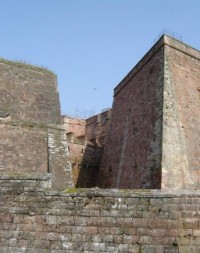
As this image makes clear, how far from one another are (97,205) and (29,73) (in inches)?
626

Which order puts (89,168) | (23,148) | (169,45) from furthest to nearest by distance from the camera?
(89,168)
(169,45)
(23,148)

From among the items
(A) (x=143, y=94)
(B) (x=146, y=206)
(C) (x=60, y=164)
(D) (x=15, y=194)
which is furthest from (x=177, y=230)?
(A) (x=143, y=94)

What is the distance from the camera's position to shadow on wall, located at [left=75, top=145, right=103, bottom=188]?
79.4 ft

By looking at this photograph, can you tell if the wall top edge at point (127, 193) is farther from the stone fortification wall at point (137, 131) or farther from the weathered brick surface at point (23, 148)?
the weathered brick surface at point (23, 148)

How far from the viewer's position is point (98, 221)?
22.9 feet

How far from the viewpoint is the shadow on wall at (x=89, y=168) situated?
2420 centimetres

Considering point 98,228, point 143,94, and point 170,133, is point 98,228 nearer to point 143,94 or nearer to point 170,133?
point 170,133

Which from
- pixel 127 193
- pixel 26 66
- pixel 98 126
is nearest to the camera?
pixel 127 193

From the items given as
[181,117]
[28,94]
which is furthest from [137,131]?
[28,94]

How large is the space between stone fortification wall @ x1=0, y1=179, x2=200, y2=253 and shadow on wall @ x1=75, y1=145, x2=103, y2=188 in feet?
54.4

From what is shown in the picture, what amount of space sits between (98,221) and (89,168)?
17835 mm

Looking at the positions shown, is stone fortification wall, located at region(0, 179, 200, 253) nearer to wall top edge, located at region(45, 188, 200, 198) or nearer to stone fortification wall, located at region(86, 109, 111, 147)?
wall top edge, located at region(45, 188, 200, 198)

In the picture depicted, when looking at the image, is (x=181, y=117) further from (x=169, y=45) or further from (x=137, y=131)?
(x=169, y=45)

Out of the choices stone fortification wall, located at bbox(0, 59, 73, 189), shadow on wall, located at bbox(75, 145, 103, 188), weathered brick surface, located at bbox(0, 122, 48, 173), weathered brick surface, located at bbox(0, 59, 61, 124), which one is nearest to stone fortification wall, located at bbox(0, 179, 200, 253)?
stone fortification wall, located at bbox(0, 59, 73, 189)
